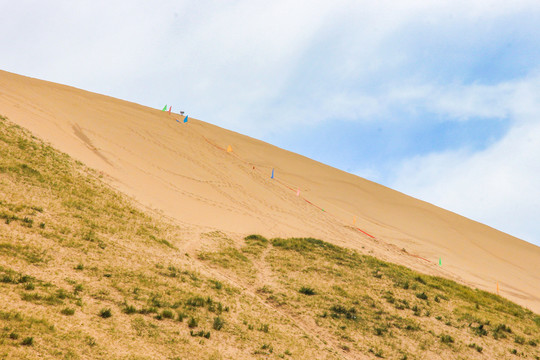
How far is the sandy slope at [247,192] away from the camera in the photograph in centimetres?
2206

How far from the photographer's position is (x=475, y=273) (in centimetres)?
2541

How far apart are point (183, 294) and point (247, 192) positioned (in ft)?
54.2

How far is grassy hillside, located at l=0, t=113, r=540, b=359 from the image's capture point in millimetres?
7742

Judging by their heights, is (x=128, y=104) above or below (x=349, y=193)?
above

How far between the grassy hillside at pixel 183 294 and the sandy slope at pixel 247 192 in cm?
304

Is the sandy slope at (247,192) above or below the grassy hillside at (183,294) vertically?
above

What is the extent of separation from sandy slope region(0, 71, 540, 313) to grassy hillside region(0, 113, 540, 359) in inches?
120

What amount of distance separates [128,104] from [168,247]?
28.4 metres

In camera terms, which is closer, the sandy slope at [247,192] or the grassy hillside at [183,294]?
the grassy hillside at [183,294]

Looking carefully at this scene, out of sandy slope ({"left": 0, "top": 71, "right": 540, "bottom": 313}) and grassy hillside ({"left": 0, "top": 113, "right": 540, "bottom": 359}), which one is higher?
sandy slope ({"left": 0, "top": 71, "right": 540, "bottom": 313})

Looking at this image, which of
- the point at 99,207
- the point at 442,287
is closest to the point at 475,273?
the point at 442,287

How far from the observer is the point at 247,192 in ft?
88.9

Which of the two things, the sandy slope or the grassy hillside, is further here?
the sandy slope

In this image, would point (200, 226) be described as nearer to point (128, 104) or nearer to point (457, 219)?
point (128, 104)
